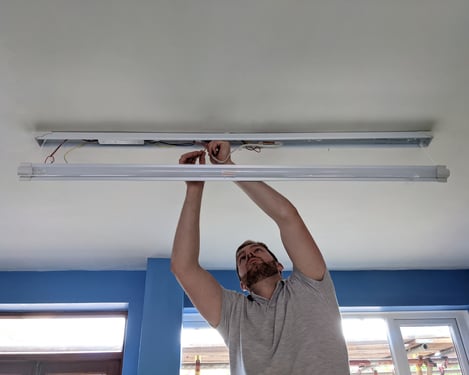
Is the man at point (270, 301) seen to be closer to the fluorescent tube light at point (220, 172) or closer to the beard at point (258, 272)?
the beard at point (258, 272)

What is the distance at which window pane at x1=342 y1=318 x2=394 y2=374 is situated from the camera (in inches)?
117

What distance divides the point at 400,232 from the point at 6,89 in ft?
7.70

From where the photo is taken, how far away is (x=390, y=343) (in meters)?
3.05

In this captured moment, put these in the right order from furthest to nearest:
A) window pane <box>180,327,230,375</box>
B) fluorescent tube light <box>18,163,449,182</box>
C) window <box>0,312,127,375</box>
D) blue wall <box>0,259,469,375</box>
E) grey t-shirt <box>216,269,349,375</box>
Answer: window pane <box>180,327,230,375</box>, window <box>0,312,127,375</box>, blue wall <box>0,259,469,375</box>, fluorescent tube light <box>18,163,449,182</box>, grey t-shirt <box>216,269,349,375</box>

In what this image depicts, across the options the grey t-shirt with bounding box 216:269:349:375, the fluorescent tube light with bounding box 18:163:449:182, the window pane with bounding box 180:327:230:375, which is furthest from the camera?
the window pane with bounding box 180:327:230:375

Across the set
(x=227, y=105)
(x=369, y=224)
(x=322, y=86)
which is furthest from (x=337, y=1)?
(x=369, y=224)

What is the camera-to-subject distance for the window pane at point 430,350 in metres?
2.98

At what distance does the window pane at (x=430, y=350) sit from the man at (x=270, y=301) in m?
2.22

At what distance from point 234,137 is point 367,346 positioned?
2.33 metres

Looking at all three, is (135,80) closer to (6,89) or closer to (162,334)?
(6,89)

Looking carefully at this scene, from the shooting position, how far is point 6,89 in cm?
141

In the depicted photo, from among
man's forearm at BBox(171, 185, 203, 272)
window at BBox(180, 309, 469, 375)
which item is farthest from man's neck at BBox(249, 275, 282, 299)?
window at BBox(180, 309, 469, 375)

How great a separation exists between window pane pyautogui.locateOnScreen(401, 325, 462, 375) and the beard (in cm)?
221

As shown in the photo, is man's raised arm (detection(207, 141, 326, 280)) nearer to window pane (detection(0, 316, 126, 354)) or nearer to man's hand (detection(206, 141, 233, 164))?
man's hand (detection(206, 141, 233, 164))
